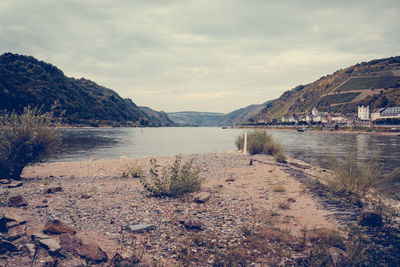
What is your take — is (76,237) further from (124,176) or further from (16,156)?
(16,156)

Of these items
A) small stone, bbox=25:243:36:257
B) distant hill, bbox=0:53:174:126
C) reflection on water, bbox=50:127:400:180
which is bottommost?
reflection on water, bbox=50:127:400:180

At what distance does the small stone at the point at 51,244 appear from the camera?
4465 mm

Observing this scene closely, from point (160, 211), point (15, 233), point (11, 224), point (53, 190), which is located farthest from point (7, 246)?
point (53, 190)

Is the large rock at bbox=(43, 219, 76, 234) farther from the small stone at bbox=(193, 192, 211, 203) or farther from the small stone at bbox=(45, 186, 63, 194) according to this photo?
the small stone at bbox=(45, 186, 63, 194)

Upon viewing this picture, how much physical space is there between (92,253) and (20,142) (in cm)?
958

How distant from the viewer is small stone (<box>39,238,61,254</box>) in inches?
176

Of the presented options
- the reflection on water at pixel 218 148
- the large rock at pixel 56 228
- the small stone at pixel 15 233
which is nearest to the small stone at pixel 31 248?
the small stone at pixel 15 233

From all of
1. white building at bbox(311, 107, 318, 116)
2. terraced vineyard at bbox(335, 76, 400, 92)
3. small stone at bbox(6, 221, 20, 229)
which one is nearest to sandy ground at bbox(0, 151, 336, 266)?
small stone at bbox(6, 221, 20, 229)

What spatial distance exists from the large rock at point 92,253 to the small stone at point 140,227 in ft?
3.77

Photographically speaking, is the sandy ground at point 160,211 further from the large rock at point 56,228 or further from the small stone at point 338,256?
the small stone at point 338,256

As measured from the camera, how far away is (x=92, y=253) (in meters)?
4.52

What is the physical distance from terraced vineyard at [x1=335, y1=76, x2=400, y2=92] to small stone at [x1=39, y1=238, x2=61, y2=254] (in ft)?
623

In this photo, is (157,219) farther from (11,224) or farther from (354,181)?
(354,181)

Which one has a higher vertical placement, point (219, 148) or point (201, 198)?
point (201, 198)
